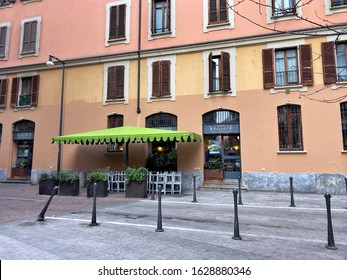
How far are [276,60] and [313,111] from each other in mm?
3169

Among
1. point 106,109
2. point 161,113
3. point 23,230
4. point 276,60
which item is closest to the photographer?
point 23,230

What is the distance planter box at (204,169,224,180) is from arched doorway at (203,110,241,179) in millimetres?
107

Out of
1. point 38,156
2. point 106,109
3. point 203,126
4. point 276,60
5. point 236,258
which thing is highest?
point 276,60

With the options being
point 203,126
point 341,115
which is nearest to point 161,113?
point 203,126

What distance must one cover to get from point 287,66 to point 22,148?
1672cm

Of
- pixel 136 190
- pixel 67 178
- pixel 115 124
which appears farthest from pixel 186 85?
pixel 67 178

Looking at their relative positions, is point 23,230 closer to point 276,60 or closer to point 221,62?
point 221,62

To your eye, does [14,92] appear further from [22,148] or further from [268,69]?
[268,69]

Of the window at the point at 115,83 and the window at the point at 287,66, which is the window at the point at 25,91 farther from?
the window at the point at 287,66

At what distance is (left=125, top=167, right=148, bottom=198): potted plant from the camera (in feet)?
35.6

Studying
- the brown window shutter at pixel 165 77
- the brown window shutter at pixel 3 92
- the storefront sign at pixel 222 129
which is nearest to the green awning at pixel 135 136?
the storefront sign at pixel 222 129

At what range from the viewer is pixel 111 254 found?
13.7 ft

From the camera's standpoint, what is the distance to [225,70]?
44.9ft

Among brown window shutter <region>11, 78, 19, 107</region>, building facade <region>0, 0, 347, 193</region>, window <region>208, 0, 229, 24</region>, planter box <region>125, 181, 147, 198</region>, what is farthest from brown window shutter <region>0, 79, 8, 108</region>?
window <region>208, 0, 229, 24</region>
